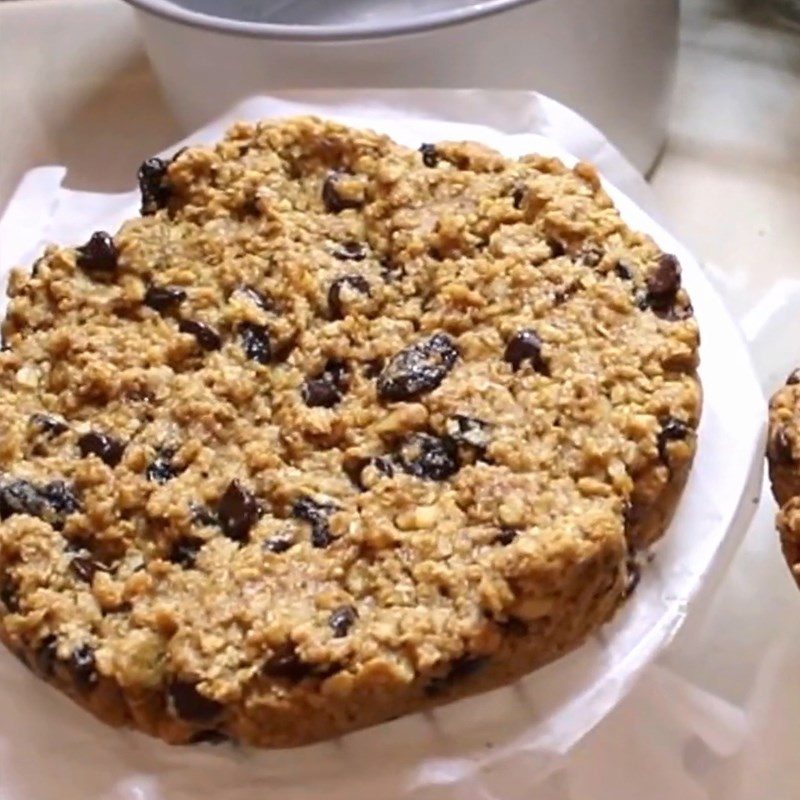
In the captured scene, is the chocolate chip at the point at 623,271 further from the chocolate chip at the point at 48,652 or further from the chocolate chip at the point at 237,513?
the chocolate chip at the point at 48,652

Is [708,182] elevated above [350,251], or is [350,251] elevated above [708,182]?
[350,251]

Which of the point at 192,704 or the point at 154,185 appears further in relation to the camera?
the point at 154,185

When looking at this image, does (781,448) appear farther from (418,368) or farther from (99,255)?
(99,255)

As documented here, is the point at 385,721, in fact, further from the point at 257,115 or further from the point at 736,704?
the point at 257,115

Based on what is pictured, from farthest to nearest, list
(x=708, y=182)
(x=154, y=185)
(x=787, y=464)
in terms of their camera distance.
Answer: (x=708, y=182) → (x=154, y=185) → (x=787, y=464)

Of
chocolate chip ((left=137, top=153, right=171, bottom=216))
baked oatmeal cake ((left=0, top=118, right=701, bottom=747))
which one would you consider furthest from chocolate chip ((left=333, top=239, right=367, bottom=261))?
chocolate chip ((left=137, top=153, right=171, bottom=216))

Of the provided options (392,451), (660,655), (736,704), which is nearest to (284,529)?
(392,451)

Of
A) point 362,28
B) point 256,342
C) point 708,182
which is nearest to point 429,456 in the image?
point 256,342
